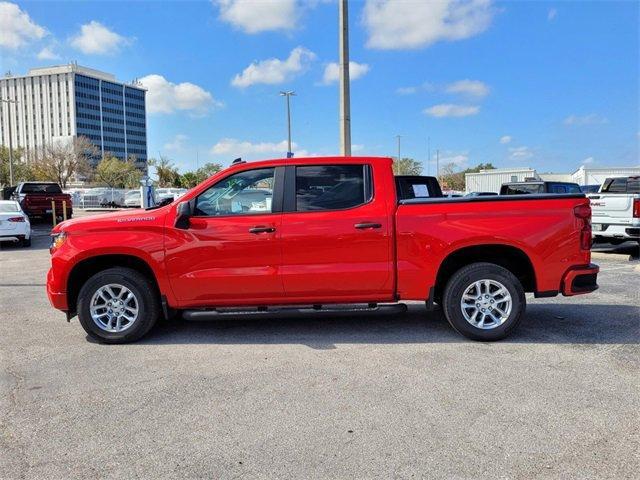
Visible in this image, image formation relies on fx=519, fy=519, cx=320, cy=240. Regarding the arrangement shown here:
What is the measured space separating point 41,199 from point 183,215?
19.1 m

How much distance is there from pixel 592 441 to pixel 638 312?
13.3 ft

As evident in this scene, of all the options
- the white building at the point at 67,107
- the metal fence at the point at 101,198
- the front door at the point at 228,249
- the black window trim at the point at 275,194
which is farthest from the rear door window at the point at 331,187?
the white building at the point at 67,107

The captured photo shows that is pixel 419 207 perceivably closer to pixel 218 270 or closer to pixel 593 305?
pixel 218 270

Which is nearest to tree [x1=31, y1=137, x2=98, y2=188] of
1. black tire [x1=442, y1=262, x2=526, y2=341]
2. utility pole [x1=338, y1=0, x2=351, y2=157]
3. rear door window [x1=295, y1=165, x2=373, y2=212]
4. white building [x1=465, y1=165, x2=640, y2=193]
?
white building [x1=465, y1=165, x2=640, y2=193]

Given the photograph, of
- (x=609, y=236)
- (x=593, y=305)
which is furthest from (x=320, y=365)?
(x=609, y=236)

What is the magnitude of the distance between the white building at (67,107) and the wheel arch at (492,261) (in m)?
142

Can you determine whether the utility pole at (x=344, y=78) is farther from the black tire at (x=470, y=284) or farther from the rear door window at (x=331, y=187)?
the black tire at (x=470, y=284)

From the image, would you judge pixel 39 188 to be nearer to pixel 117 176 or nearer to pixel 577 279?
pixel 577 279

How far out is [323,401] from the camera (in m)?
3.96

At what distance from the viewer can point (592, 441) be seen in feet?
10.8

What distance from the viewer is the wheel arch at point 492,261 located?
545cm

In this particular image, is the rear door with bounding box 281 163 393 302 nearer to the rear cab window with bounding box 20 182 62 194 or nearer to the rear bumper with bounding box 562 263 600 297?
the rear bumper with bounding box 562 263 600 297

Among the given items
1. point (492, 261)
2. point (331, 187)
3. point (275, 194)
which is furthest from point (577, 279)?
point (275, 194)

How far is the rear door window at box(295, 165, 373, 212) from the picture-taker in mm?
5395
